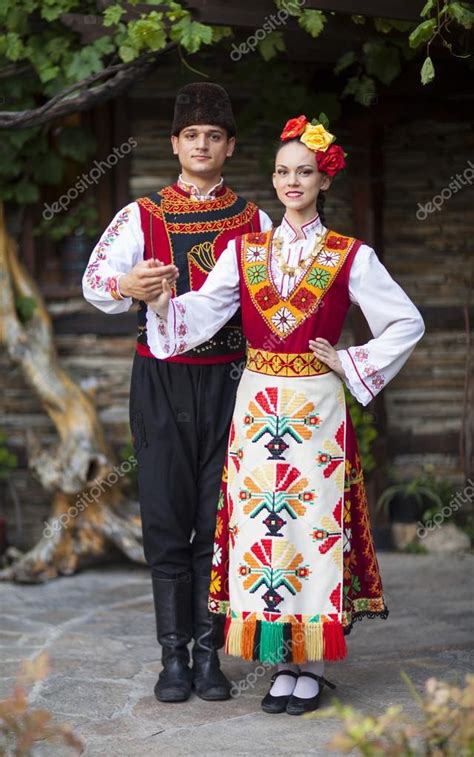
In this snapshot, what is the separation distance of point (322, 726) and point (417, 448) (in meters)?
3.13

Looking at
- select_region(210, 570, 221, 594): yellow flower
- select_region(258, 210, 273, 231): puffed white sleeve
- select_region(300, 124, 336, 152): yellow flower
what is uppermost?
select_region(300, 124, 336, 152): yellow flower

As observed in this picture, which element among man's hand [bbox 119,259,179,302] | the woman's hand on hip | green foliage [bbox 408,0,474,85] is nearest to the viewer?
man's hand [bbox 119,259,179,302]

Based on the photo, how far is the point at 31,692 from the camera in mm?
4008

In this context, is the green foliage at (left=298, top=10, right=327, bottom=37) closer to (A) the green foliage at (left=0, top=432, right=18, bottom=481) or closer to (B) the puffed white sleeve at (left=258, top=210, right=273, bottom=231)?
(B) the puffed white sleeve at (left=258, top=210, right=273, bottom=231)

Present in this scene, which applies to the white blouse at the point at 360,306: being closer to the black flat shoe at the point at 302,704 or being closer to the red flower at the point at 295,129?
the red flower at the point at 295,129

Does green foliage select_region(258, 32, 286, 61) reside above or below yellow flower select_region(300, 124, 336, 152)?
above

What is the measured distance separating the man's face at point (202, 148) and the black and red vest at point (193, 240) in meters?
0.10

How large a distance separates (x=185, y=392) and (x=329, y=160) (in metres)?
0.88

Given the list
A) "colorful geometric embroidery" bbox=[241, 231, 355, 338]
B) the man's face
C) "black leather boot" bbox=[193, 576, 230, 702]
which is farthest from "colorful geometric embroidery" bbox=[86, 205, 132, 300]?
"black leather boot" bbox=[193, 576, 230, 702]

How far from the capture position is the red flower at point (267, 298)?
11.7ft

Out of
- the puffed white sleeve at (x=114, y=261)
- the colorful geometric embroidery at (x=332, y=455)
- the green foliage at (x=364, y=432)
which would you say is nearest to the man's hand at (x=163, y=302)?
the puffed white sleeve at (x=114, y=261)

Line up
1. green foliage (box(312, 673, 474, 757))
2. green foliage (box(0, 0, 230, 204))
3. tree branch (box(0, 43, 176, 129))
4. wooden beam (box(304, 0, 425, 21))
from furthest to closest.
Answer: tree branch (box(0, 43, 176, 129)) < green foliage (box(0, 0, 230, 204)) < wooden beam (box(304, 0, 425, 21)) < green foliage (box(312, 673, 474, 757))

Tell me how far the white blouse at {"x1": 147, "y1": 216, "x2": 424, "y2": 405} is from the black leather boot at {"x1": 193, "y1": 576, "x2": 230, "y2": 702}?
2.83ft

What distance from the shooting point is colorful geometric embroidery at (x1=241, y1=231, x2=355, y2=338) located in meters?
3.54
